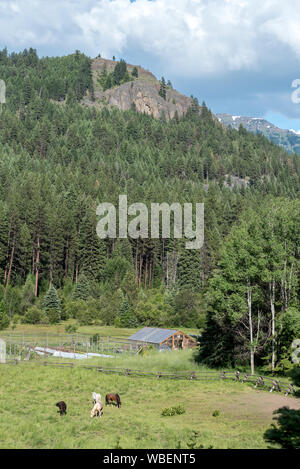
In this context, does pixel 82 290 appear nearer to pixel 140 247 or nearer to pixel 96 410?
pixel 140 247

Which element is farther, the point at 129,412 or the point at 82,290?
the point at 82,290

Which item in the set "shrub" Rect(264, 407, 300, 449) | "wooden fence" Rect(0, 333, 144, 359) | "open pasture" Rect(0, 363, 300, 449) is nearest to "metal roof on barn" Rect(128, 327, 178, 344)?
"wooden fence" Rect(0, 333, 144, 359)

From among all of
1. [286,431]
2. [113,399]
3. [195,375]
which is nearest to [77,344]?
[195,375]

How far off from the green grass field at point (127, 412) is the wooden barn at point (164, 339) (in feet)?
65.3

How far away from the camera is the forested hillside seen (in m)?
44.1

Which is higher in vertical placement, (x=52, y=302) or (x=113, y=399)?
(x=52, y=302)

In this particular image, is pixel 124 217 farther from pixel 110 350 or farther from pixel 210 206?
pixel 110 350

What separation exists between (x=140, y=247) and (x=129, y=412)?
8012cm

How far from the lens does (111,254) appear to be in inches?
3996

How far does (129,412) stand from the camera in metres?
26.6

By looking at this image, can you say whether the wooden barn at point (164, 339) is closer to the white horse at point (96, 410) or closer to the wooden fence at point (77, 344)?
the wooden fence at point (77, 344)

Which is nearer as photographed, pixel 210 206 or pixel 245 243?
pixel 245 243
